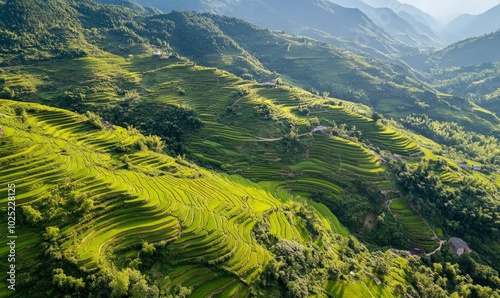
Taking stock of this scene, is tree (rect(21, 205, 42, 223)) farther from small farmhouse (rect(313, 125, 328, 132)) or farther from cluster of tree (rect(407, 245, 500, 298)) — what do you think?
small farmhouse (rect(313, 125, 328, 132))

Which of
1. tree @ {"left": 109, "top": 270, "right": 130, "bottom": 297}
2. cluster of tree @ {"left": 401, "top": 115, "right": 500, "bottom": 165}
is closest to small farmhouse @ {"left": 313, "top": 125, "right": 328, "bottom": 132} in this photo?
cluster of tree @ {"left": 401, "top": 115, "right": 500, "bottom": 165}

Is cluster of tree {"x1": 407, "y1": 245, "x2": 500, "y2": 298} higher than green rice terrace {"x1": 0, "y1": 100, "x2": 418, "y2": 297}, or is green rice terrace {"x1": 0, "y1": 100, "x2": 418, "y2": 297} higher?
green rice terrace {"x1": 0, "y1": 100, "x2": 418, "y2": 297}

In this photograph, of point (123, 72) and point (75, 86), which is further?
point (123, 72)

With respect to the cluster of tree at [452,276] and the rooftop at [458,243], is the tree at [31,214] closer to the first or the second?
the cluster of tree at [452,276]

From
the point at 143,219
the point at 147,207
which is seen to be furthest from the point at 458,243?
the point at 143,219

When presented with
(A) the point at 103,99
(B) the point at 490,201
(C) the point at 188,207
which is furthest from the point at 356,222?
(A) the point at 103,99

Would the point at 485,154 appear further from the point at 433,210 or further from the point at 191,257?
the point at 191,257
